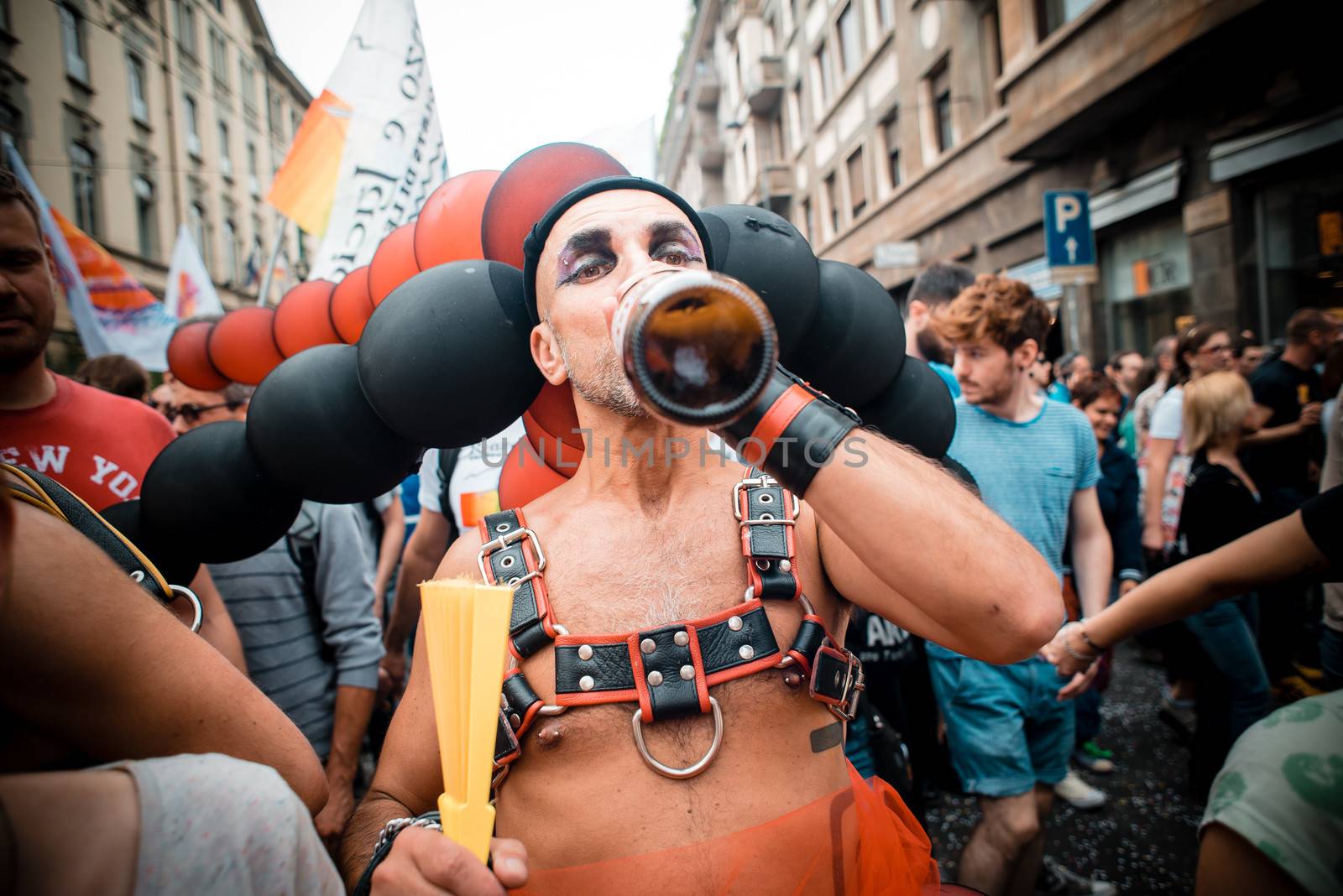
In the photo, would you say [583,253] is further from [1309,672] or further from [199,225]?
[199,225]

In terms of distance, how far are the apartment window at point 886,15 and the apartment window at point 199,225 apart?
20361 mm

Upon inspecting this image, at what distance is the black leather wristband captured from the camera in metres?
1.13

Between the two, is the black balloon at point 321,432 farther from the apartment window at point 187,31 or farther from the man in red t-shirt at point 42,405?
the apartment window at point 187,31

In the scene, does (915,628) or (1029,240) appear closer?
(915,628)

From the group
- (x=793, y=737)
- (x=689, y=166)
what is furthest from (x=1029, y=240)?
(x=689, y=166)

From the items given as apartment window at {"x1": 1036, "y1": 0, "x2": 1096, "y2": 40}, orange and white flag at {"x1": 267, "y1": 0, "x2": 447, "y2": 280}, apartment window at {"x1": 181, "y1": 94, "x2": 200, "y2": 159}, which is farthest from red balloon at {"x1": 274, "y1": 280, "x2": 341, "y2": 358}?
apartment window at {"x1": 181, "y1": 94, "x2": 200, "y2": 159}

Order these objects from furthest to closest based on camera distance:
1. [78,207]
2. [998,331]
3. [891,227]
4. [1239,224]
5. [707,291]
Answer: [891,227]
[78,207]
[1239,224]
[998,331]
[707,291]

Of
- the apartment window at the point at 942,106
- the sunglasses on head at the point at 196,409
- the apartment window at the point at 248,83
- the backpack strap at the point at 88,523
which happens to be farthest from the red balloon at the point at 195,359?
the apartment window at the point at 248,83

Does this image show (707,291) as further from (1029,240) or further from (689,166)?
(689,166)

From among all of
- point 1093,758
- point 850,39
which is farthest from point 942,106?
point 1093,758

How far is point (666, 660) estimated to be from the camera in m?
1.43

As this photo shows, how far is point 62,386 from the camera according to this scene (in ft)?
7.06

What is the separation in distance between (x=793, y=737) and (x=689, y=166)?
1460 inches

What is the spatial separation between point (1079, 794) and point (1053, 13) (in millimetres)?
11908
